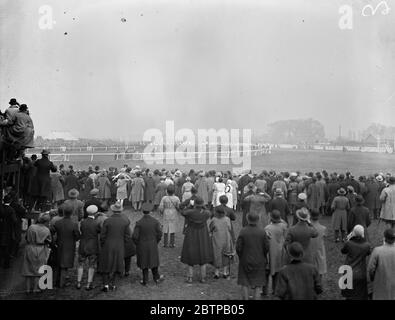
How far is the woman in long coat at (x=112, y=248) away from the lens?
7.06 metres

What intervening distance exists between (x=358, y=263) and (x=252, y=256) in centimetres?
172

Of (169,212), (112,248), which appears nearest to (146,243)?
(112,248)

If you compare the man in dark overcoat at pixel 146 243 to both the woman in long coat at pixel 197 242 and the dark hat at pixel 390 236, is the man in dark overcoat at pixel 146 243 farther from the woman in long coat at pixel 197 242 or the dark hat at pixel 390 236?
the dark hat at pixel 390 236

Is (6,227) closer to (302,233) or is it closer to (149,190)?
(302,233)

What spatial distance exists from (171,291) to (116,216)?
180cm

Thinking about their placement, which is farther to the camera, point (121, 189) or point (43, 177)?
point (121, 189)

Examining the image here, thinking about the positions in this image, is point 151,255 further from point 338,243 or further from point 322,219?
point 322,219

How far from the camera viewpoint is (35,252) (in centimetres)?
694

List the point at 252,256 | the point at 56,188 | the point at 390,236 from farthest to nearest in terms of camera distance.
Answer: the point at 56,188
the point at 252,256
the point at 390,236

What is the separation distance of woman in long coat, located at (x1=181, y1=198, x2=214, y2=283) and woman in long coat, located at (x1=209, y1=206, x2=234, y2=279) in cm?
16

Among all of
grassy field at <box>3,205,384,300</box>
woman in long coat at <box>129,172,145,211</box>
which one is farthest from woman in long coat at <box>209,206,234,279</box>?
woman in long coat at <box>129,172,145,211</box>

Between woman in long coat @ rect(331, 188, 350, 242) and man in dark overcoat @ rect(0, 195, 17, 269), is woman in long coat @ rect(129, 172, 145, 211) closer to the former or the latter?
man in dark overcoat @ rect(0, 195, 17, 269)

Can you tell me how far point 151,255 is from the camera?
7.35 meters
